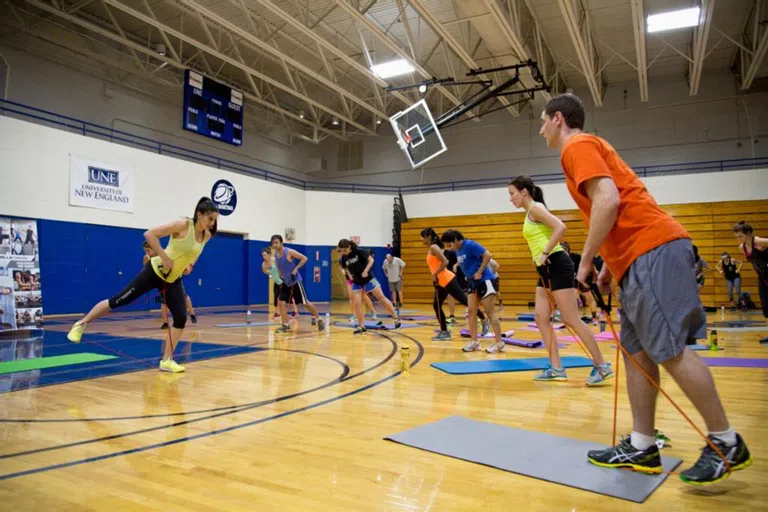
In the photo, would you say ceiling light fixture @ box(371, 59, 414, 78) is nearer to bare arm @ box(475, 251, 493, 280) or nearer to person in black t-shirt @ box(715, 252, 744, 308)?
bare arm @ box(475, 251, 493, 280)

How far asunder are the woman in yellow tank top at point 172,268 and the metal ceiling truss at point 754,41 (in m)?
13.6

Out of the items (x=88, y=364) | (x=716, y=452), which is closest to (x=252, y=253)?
(x=88, y=364)

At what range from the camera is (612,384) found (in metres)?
3.86

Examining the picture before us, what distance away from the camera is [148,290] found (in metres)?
4.48

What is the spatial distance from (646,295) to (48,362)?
5665 millimetres

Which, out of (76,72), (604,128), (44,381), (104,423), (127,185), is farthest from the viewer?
(604,128)

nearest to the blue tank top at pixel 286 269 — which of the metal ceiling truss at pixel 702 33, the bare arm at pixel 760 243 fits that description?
the bare arm at pixel 760 243

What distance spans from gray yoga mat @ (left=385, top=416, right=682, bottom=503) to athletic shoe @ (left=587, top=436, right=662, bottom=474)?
3 cm

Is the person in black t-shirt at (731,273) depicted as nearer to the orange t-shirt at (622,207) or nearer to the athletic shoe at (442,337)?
the athletic shoe at (442,337)

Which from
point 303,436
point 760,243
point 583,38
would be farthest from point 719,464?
point 583,38

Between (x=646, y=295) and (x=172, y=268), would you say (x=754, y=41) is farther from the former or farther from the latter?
(x=172, y=268)

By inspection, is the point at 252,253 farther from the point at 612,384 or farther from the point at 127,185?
the point at 612,384

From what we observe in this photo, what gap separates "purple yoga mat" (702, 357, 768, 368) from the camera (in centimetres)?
461

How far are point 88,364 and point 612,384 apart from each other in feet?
16.4
